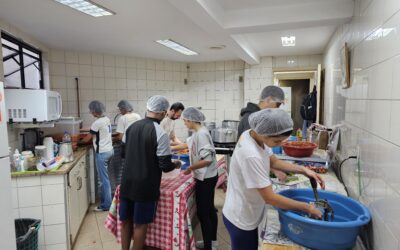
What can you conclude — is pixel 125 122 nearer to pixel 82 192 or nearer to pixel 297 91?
pixel 82 192

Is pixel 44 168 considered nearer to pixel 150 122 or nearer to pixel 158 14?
pixel 150 122

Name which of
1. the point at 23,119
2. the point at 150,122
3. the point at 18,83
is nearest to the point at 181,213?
the point at 150,122

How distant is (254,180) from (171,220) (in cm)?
117

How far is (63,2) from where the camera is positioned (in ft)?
7.33

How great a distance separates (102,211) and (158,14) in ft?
8.29

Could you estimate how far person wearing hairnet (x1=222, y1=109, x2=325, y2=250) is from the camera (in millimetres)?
1251

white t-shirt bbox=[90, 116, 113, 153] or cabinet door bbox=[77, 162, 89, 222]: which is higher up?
white t-shirt bbox=[90, 116, 113, 153]

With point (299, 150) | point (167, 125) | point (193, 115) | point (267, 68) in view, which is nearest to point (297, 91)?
point (267, 68)

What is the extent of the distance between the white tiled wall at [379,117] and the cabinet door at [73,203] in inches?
95.0

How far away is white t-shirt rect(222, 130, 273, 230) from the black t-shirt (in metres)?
0.71

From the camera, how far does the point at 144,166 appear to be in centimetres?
204

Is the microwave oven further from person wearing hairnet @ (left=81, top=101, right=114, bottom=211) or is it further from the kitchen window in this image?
person wearing hairnet @ (left=81, top=101, right=114, bottom=211)

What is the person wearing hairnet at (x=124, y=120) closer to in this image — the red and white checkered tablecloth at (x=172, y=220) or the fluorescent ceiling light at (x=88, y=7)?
the fluorescent ceiling light at (x=88, y=7)

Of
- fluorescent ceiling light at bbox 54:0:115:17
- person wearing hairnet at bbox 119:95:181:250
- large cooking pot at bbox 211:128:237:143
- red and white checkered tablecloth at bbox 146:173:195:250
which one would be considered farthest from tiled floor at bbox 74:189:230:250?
fluorescent ceiling light at bbox 54:0:115:17
